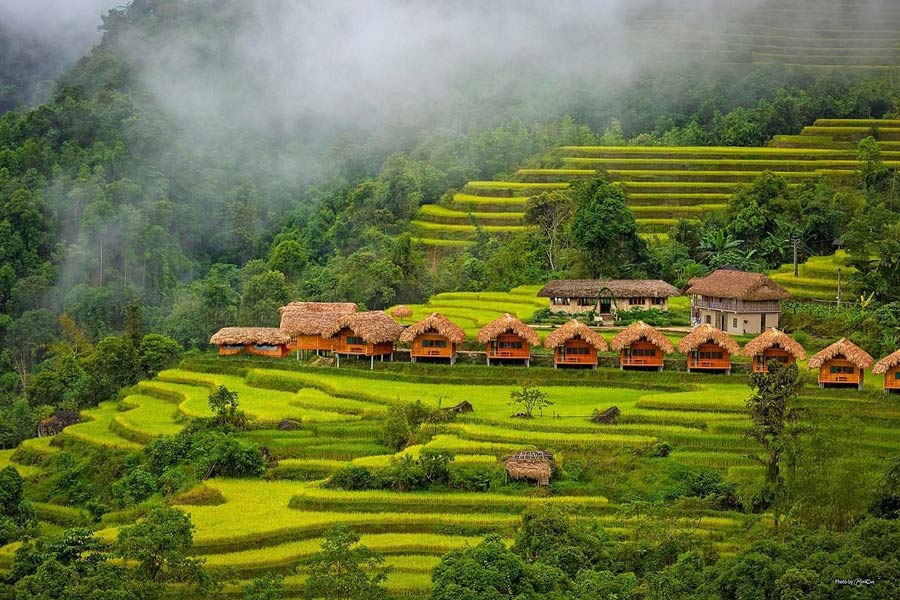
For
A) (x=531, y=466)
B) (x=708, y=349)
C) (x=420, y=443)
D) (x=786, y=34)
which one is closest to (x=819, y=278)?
(x=708, y=349)

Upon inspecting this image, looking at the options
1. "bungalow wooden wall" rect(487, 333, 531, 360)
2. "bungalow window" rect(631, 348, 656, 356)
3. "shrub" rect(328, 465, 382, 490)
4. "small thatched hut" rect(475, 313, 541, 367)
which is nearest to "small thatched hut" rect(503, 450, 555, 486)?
"shrub" rect(328, 465, 382, 490)

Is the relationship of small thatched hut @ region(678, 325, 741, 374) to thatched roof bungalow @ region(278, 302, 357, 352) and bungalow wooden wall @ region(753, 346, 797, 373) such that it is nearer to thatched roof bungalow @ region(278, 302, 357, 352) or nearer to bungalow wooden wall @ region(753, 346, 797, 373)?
bungalow wooden wall @ region(753, 346, 797, 373)

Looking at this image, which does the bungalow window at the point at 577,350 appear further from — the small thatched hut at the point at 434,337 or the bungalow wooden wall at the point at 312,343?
the bungalow wooden wall at the point at 312,343

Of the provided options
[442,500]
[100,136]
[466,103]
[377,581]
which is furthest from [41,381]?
[466,103]

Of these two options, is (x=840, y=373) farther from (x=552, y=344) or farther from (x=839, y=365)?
(x=552, y=344)

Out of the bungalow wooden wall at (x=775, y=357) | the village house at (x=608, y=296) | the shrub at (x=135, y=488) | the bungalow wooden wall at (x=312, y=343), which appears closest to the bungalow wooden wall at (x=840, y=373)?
the bungalow wooden wall at (x=775, y=357)

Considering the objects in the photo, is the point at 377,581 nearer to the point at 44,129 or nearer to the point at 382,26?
the point at 44,129

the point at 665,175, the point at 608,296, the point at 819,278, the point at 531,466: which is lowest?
the point at 531,466
